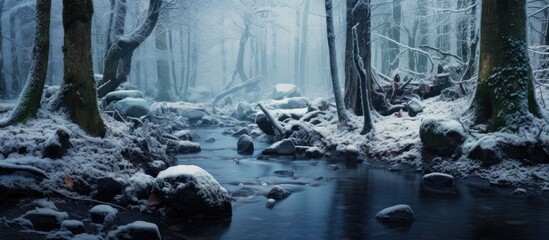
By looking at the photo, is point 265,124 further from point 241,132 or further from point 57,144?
point 57,144

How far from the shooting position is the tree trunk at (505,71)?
943 centimetres

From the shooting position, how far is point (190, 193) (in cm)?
656

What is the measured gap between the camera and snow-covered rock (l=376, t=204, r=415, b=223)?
675cm

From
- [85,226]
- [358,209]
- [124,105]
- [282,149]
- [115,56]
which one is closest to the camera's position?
[85,226]

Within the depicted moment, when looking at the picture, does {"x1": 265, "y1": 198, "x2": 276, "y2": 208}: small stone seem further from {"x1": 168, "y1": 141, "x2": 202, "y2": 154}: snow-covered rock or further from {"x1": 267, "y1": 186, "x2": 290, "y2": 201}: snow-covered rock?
{"x1": 168, "y1": 141, "x2": 202, "y2": 154}: snow-covered rock

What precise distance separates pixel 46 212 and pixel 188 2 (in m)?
16.3

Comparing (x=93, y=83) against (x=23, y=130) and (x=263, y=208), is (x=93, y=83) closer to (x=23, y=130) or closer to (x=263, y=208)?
(x=23, y=130)

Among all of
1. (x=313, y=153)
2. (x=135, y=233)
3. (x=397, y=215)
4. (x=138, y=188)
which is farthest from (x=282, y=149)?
(x=135, y=233)

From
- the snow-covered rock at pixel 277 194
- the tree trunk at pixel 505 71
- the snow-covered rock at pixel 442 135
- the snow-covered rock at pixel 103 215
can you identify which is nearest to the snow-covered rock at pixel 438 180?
the snow-covered rock at pixel 442 135

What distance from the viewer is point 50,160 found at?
7277 mm

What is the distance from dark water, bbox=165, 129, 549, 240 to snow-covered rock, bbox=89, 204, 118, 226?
68 centimetres

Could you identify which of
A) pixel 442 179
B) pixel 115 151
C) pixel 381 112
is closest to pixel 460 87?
pixel 381 112

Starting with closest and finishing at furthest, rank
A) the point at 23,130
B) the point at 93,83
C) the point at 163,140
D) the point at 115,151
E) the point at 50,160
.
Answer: the point at 50,160 < the point at 23,130 < the point at 115,151 < the point at 93,83 < the point at 163,140

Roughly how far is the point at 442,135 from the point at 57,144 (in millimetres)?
7792
